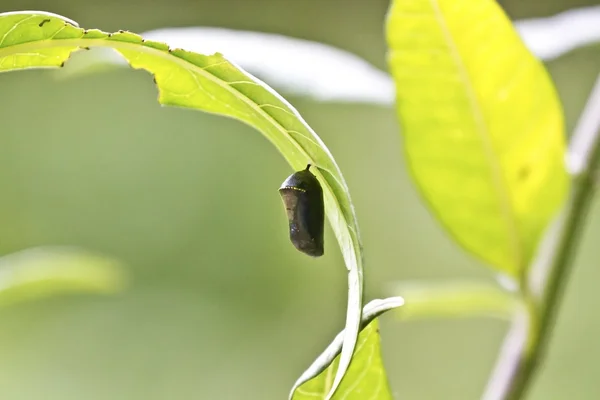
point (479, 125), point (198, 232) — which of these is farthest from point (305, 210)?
point (198, 232)

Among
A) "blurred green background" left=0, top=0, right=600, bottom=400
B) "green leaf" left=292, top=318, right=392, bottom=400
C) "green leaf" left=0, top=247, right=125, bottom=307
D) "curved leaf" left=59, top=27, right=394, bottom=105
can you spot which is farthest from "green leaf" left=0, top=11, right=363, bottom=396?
"blurred green background" left=0, top=0, right=600, bottom=400

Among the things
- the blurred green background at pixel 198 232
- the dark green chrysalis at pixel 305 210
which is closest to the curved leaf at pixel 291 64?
the dark green chrysalis at pixel 305 210

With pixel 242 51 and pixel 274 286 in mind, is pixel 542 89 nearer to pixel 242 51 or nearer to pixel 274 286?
pixel 242 51

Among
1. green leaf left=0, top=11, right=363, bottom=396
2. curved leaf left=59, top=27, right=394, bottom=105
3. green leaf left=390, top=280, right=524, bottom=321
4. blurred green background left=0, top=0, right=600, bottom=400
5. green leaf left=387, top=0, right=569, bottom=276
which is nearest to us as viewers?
green leaf left=0, top=11, right=363, bottom=396

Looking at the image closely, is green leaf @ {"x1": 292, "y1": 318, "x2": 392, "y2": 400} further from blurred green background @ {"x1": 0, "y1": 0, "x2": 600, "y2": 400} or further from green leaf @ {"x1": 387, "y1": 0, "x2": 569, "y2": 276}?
blurred green background @ {"x1": 0, "y1": 0, "x2": 600, "y2": 400}

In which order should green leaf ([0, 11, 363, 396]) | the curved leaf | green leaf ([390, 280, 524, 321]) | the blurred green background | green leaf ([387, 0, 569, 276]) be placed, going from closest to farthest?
green leaf ([0, 11, 363, 396]) → green leaf ([387, 0, 569, 276]) → the curved leaf → green leaf ([390, 280, 524, 321]) → the blurred green background

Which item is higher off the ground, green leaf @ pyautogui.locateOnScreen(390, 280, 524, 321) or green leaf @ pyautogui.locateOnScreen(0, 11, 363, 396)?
green leaf @ pyautogui.locateOnScreen(0, 11, 363, 396)

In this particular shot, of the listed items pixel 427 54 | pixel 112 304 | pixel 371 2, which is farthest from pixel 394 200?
pixel 427 54

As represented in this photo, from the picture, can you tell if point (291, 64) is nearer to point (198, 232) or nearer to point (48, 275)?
point (48, 275)
